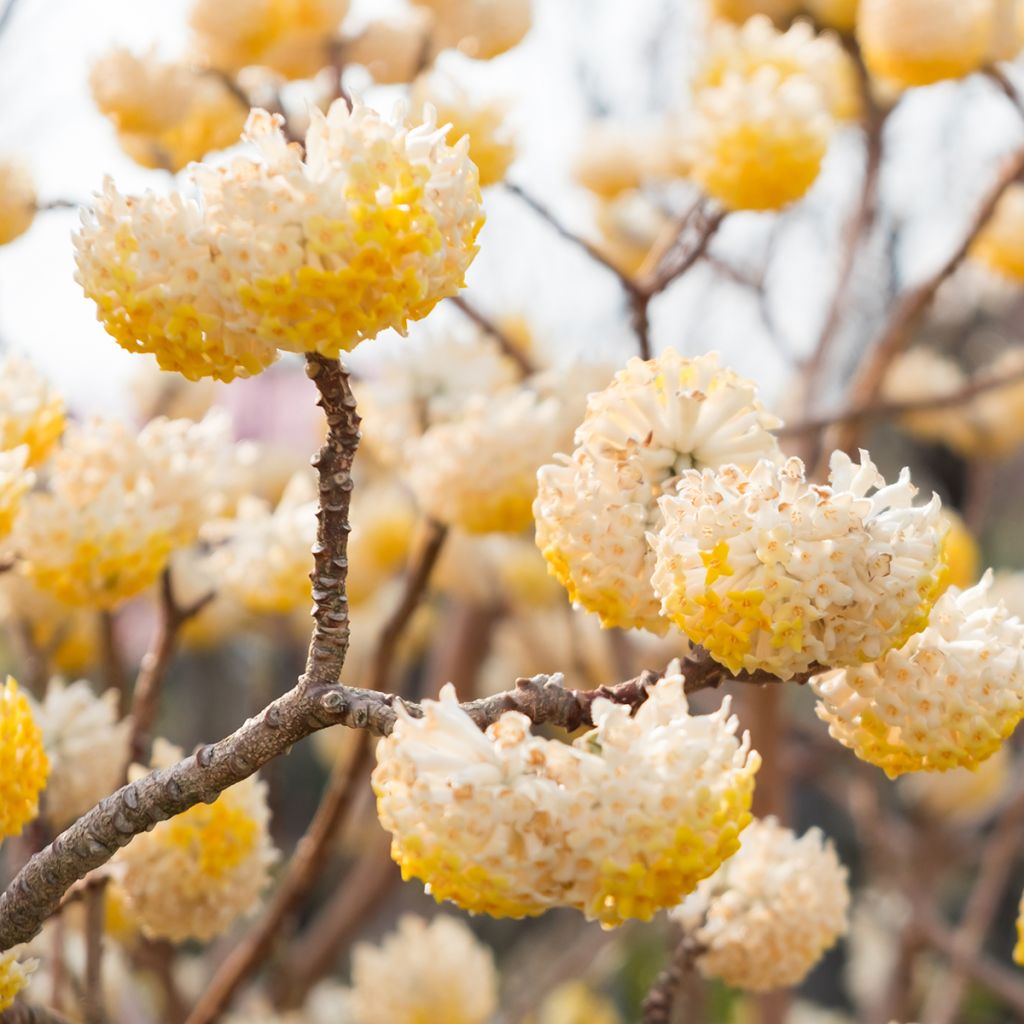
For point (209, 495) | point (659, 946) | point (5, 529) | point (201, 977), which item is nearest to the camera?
point (5, 529)

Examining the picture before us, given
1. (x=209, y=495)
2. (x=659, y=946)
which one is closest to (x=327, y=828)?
(x=209, y=495)

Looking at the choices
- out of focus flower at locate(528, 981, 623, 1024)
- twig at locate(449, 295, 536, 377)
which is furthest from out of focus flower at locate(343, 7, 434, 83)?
out of focus flower at locate(528, 981, 623, 1024)

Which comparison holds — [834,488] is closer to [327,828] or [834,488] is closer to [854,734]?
[854,734]

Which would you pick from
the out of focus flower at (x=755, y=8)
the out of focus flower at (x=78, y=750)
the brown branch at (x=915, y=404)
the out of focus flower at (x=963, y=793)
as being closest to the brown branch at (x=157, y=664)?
the out of focus flower at (x=78, y=750)

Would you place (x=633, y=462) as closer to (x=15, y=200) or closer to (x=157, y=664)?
(x=157, y=664)

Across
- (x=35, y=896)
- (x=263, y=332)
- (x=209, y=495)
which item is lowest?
(x=35, y=896)

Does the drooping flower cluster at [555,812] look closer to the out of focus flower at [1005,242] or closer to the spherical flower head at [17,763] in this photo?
the spherical flower head at [17,763]
